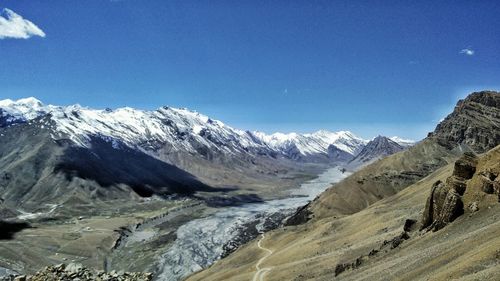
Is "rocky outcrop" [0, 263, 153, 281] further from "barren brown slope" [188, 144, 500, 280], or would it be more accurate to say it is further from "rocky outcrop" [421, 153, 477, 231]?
"rocky outcrop" [421, 153, 477, 231]

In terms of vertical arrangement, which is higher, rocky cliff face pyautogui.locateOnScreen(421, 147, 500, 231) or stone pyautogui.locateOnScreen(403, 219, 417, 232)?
rocky cliff face pyautogui.locateOnScreen(421, 147, 500, 231)

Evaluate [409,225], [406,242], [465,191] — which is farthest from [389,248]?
[465,191]

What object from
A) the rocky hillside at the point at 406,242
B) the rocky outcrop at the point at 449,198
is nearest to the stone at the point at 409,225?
the rocky hillside at the point at 406,242

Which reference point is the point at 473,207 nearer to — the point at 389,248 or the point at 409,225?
the point at 389,248

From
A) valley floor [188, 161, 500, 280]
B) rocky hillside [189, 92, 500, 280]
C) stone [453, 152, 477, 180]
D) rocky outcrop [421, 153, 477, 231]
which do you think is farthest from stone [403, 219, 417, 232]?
stone [453, 152, 477, 180]

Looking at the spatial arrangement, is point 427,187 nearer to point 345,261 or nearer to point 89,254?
point 345,261

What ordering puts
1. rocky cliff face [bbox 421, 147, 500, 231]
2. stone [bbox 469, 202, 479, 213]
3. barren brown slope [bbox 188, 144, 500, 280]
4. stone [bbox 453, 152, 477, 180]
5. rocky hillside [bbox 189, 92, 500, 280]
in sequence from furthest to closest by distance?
stone [bbox 453, 152, 477, 180], rocky cliff face [bbox 421, 147, 500, 231], stone [bbox 469, 202, 479, 213], rocky hillside [bbox 189, 92, 500, 280], barren brown slope [bbox 188, 144, 500, 280]

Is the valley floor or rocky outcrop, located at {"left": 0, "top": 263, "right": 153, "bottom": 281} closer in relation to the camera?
the valley floor
